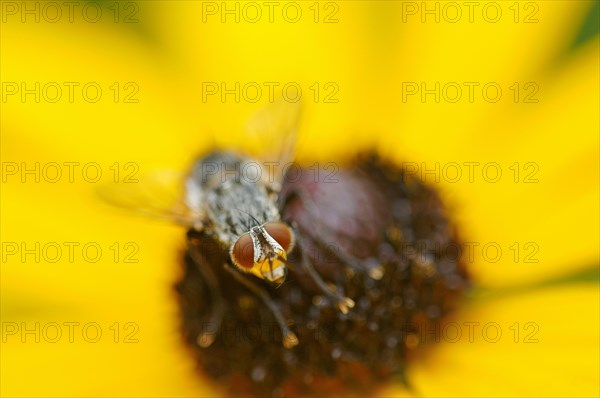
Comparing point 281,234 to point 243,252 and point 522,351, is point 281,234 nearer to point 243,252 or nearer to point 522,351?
point 243,252

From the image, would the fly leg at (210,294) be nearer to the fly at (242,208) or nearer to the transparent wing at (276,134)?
the fly at (242,208)

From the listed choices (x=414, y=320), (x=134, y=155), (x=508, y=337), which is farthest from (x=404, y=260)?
(x=134, y=155)

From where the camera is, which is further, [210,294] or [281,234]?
[210,294]

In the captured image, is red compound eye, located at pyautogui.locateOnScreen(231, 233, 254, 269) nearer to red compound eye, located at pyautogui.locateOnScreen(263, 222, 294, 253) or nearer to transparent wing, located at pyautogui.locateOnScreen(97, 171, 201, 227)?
red compound eye, located at pyautogui.locateOnScreen(263, 222, 294, 253)

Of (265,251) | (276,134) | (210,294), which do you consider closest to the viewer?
(265,251)

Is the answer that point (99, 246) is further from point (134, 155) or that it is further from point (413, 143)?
point (413, 143)

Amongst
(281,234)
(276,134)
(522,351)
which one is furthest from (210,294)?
(522,351)

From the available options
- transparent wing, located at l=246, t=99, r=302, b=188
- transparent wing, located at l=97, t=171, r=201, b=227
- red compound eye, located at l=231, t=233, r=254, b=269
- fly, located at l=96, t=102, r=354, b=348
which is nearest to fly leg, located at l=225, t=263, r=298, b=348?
fly, located at l=96, t=102, r=354, b=348
